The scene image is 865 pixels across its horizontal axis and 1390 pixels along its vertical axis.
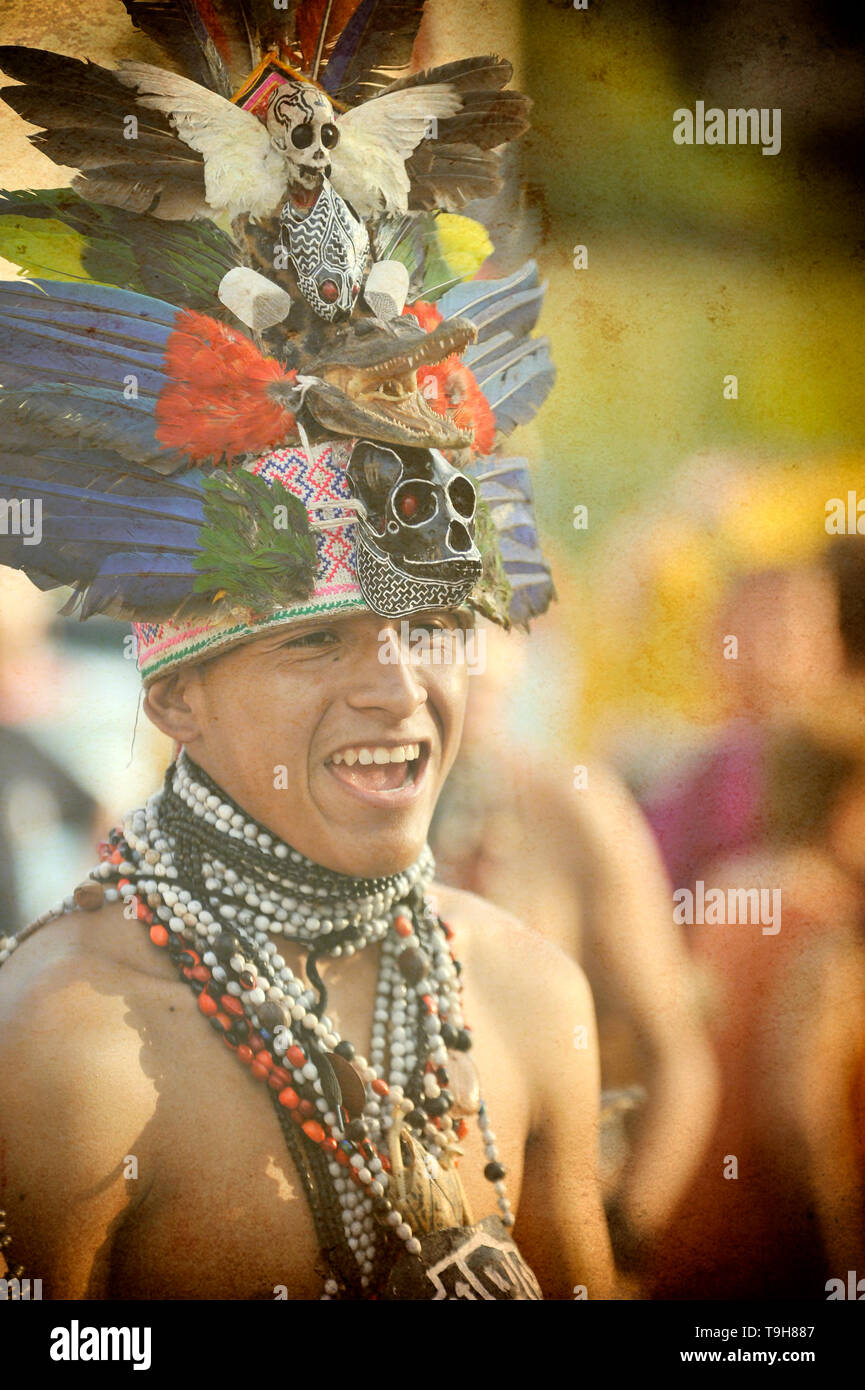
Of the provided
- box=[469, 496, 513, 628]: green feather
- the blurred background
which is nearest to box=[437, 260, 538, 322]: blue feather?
the blurred background

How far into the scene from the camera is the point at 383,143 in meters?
3.31

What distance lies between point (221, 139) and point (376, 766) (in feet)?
4.71

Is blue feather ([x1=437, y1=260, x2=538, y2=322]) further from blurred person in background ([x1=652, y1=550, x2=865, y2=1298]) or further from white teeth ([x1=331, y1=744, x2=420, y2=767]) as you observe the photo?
white teeth ([x1=331, y1=744, x2=420, y2=767])

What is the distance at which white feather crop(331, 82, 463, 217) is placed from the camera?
3.28m

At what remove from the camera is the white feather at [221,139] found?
3.19 metres

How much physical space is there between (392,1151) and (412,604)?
1.21m

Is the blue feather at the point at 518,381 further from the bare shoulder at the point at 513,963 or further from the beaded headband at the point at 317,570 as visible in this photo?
the bare shoulder at the point at 513,963

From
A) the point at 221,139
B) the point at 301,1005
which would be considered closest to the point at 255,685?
the point at 301,1005

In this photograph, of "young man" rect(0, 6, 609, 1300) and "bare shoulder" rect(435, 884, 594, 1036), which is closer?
"young man" rect(0, 6, 609, 1300)

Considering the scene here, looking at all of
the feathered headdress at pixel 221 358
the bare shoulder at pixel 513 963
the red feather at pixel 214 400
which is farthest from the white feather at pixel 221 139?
the bare shoulder at pixel 513 963

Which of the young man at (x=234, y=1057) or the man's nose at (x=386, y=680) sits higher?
the man's nose at (x=386, y=680)

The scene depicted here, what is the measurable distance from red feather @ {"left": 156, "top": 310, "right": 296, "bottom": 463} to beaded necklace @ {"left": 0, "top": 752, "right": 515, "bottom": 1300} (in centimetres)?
71
